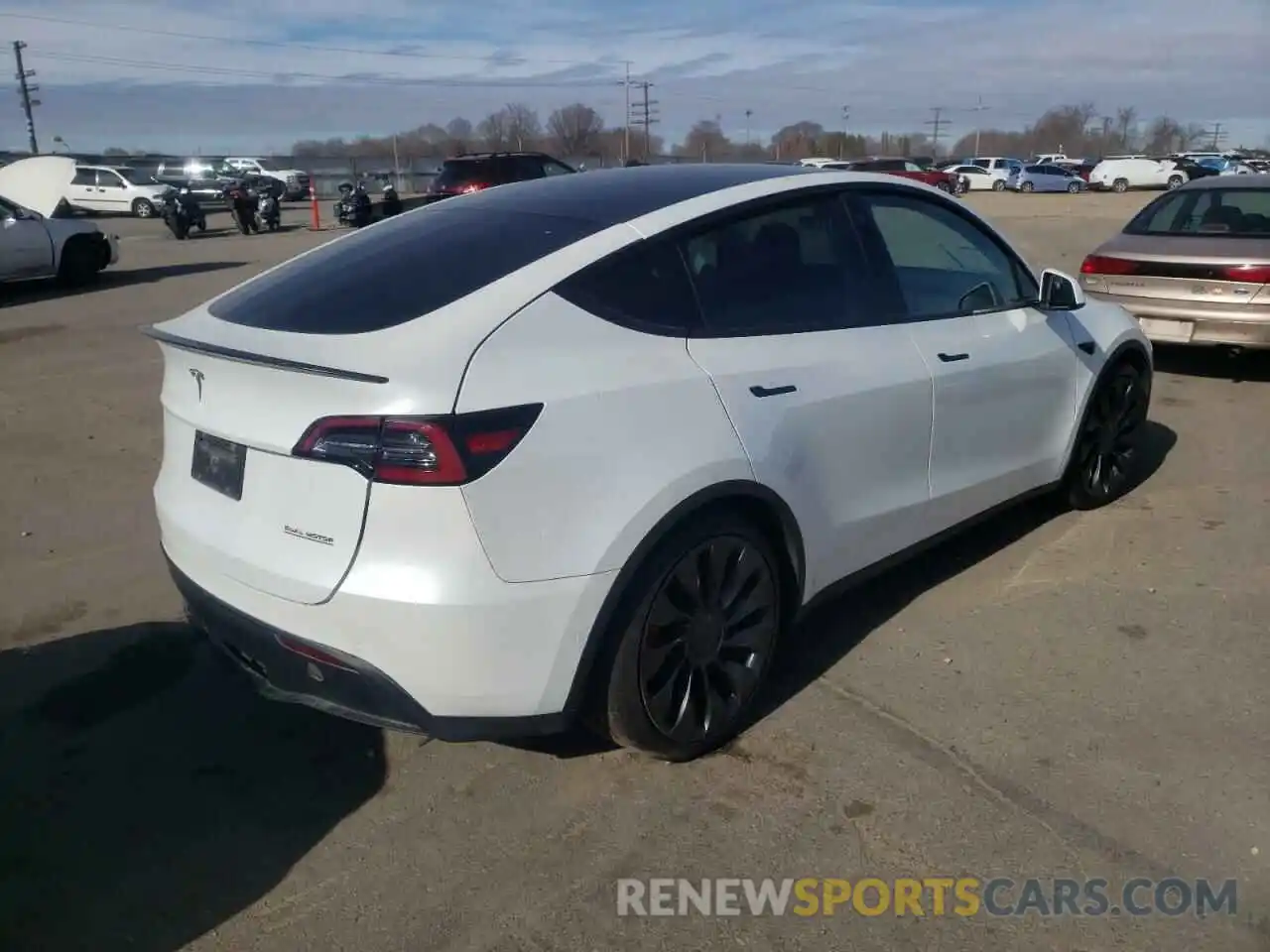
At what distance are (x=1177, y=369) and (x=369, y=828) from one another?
802 cm

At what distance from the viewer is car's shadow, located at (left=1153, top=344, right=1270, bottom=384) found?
848cm

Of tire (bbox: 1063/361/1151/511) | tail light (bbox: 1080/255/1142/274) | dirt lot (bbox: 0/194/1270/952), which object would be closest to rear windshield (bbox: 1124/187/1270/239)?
tail light (bbox: 1080/255/1142/274)

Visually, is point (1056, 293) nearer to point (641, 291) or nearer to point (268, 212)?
point (641, 291)

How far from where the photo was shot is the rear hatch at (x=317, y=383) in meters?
2.58

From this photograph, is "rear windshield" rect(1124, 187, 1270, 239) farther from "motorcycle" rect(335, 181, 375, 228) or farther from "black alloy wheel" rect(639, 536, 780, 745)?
"motorcycle" rect(335, 181, 375, 228)

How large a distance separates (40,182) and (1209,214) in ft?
53.8

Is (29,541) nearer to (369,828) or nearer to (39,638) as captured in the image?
(39,638)

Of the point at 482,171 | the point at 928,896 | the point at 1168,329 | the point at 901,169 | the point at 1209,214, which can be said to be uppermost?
the point at 482,171

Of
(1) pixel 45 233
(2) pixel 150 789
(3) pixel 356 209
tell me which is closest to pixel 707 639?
(2) pixel 150 789

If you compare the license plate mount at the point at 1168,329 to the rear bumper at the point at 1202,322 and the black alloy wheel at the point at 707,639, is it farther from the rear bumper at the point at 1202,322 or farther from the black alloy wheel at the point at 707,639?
the black alloy wheel at the point at 707,639

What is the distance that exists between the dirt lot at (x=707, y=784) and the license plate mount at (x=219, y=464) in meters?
0.92

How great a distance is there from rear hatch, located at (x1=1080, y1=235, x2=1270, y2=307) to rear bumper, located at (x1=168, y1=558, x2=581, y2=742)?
6805mm

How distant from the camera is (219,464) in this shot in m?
2.93

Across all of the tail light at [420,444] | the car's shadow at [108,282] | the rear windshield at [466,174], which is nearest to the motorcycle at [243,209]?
the car's shadow at [108,282]
